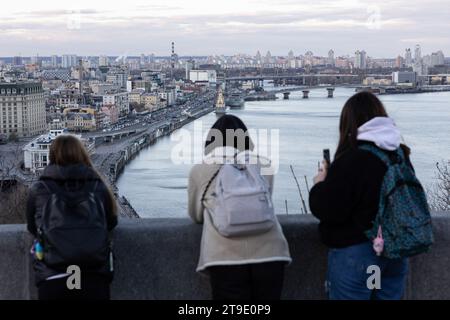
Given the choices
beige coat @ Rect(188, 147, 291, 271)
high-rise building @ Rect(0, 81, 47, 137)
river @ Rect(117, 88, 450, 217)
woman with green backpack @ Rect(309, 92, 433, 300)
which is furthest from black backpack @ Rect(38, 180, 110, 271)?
high-rise building @ Rect(0, 81, 47, 137)

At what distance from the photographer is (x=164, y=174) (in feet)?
44.9

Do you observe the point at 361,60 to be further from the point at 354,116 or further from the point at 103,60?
the point at 354,116

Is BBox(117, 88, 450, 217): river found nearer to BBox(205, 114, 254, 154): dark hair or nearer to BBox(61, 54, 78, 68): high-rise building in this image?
BBox(205, 114, 254, 154): dark hair

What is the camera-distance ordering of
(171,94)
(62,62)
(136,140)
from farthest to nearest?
(62,62), (171,94), (136,140)

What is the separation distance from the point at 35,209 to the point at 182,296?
1.05ft

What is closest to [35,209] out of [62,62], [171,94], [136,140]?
[136,140]

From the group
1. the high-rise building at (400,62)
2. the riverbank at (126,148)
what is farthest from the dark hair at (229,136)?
the high-rise building at (400,62)

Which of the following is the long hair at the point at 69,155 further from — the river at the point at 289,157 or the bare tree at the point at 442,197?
the river at the point at 289,157

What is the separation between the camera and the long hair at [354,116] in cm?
109

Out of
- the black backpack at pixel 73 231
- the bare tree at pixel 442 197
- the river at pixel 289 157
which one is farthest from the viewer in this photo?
the river at pixel 289 157

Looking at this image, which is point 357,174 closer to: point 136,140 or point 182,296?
point 182,296

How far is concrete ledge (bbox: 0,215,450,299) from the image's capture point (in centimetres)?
125

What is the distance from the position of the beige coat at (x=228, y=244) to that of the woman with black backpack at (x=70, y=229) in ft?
0.42

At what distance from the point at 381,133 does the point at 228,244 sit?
10.1 inches
